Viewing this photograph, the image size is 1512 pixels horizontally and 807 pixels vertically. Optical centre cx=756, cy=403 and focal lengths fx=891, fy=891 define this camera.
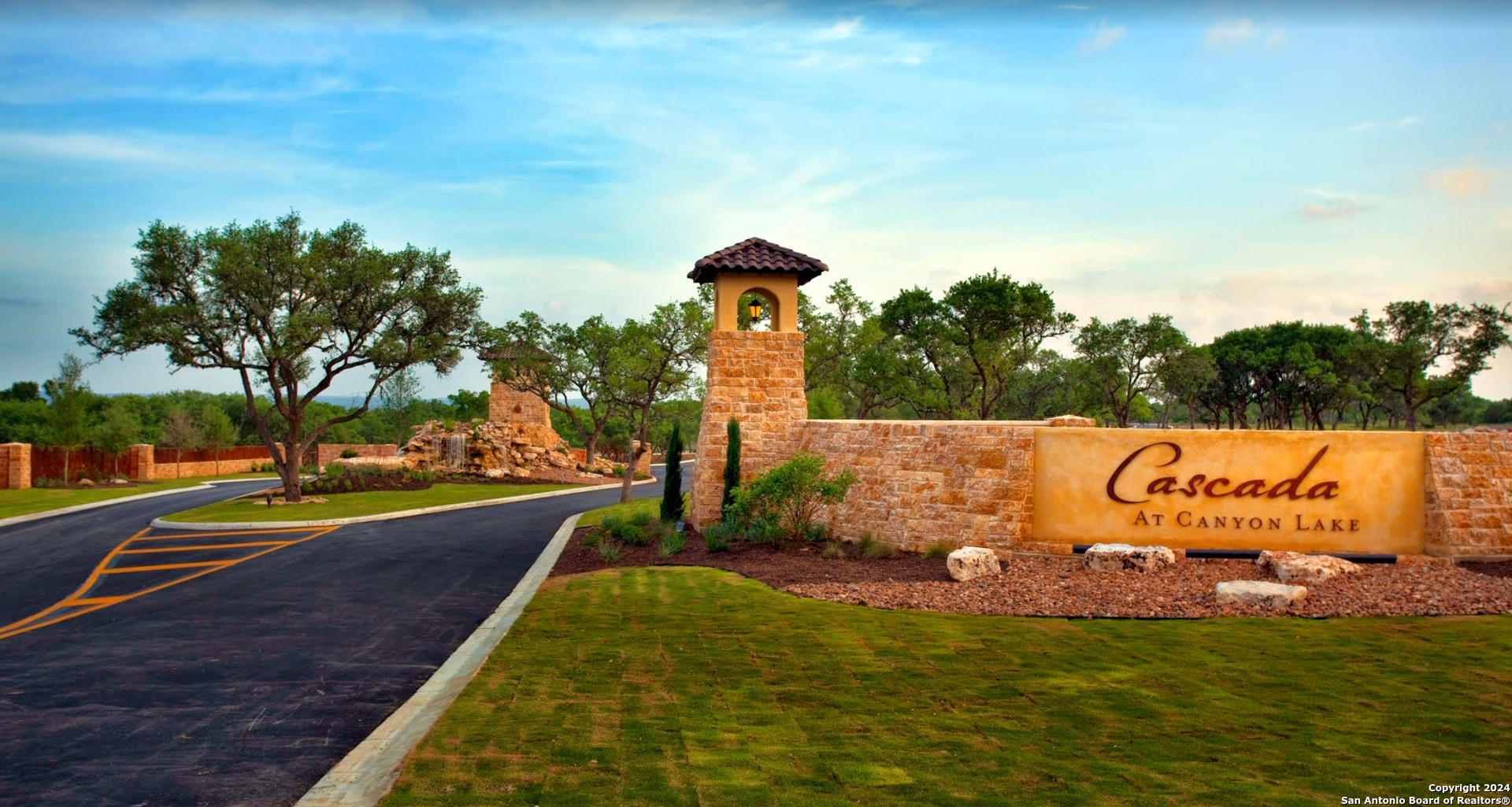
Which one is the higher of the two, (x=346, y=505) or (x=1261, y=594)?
(x=1261, y=594)

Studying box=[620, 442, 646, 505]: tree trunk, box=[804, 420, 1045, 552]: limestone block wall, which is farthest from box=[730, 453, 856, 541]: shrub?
box=[620, 442, 646, 505]: tree trunk

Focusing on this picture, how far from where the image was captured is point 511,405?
53.4 m

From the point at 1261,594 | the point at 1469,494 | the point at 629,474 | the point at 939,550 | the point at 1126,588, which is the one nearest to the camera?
the point at 1261,594

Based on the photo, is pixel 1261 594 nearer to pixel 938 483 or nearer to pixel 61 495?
pixel 938 483

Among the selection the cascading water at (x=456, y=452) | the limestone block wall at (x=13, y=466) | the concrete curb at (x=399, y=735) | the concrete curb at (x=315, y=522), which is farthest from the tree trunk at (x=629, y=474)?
the limestone block wall at (x=13, y=466)

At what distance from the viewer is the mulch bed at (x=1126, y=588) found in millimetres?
12117

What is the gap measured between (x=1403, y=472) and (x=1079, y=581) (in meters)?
6.32

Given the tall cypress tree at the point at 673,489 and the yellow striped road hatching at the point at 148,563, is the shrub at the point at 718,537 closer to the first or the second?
the tall cypress tree at the point at 673,489

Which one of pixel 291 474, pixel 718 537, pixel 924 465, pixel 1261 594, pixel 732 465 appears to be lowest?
pixel 718 537

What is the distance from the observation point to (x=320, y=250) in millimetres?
31391

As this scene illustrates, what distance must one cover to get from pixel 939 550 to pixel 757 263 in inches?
353

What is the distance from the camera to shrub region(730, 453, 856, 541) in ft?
60.3

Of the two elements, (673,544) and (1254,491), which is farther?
(673,544)

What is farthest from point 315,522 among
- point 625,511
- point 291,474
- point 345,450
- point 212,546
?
point 345,450
